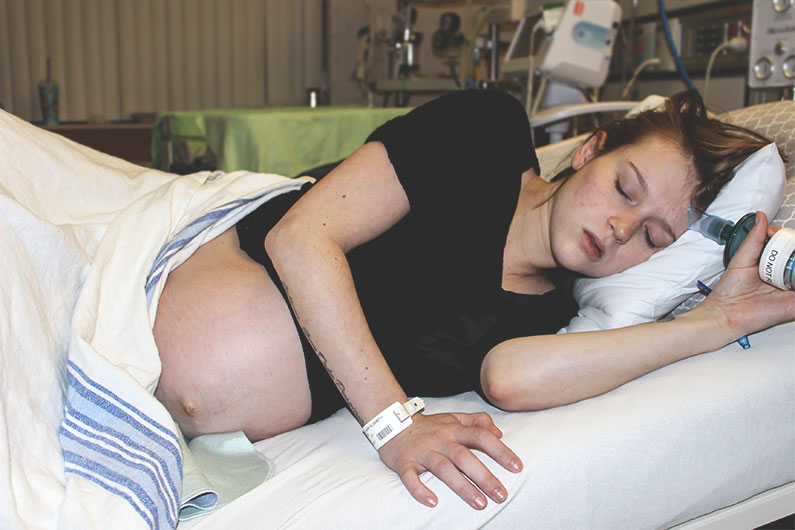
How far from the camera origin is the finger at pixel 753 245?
3.36ft

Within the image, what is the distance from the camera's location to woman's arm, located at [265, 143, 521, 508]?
0.84 m

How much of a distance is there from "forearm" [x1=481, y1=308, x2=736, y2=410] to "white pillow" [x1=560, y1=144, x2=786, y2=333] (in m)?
0.09

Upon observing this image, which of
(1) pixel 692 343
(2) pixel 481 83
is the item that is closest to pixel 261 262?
(1) pixel 692 343

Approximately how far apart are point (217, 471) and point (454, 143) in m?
0.57

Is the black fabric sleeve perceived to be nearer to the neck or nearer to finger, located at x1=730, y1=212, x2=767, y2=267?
the neck

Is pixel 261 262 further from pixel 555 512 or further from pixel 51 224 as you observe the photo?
pixel 555 512

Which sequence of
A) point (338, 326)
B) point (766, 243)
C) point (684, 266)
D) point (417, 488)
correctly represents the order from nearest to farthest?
point (417, 488)
point (338, 326)
point (766, 243)
point (684, 266)

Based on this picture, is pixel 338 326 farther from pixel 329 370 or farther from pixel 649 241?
pixel 649 241

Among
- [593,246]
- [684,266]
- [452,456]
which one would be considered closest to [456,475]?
[452,456]

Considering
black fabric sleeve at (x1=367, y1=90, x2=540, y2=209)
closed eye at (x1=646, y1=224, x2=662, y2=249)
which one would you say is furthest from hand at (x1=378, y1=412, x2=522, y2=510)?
closed eye at (x1=646, y1=224, x2=662, y2=249)

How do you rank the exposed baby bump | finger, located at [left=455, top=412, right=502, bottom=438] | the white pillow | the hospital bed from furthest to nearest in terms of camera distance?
the white pillow → the exposed baby bump → finger, located at [left=455, top=412, right=502, bottom=438] → the hospital bed

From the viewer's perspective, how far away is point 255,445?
102 cm

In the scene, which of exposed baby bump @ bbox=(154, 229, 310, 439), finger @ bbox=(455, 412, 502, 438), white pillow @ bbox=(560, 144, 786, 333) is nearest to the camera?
finger @ bbox=(455, 412, 502, 438)

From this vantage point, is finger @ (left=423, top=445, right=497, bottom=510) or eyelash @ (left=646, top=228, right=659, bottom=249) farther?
eyelash @ (left=646, top=228, right=659, bottom=249)
